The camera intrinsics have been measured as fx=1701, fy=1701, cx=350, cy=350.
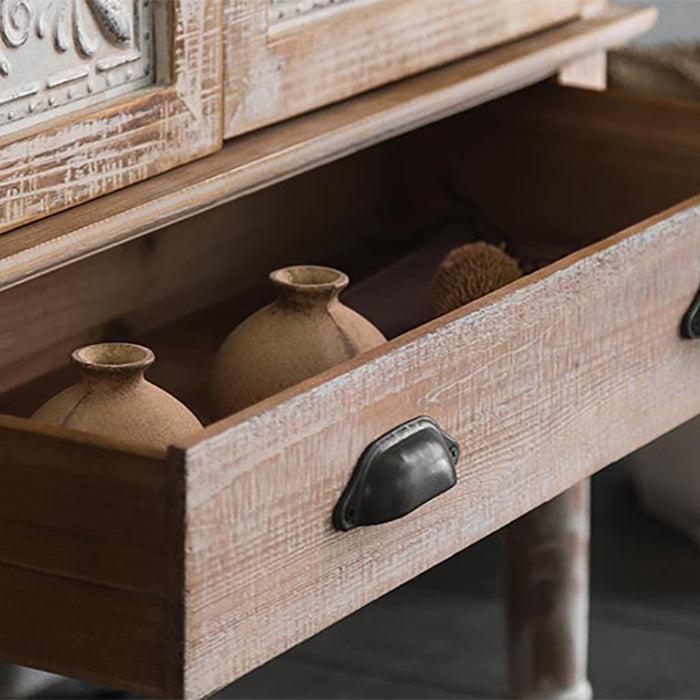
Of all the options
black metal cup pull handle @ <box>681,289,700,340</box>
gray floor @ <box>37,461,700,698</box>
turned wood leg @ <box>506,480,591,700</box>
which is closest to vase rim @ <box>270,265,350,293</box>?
black metal cup pull handle @ <box>681,289,700,340</box>

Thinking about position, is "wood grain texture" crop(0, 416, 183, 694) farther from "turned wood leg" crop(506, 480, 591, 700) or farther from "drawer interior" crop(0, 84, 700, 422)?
"turned wood leg" crop(506, 480, 591, 700)

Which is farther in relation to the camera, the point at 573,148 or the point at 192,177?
the point at 573,148

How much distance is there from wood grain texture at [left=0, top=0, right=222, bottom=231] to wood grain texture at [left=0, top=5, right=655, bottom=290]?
10 mm

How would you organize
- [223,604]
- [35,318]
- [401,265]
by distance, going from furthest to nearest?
[401,265]
[35,318]
[223,604]

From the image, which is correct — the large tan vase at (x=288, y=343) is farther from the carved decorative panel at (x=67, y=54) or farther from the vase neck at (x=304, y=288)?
the carved decorative panel at (x=67, y=54)

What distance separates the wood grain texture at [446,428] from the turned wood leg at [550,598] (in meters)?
0.36

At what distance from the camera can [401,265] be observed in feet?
4.33

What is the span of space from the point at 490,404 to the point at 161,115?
243 millimetres

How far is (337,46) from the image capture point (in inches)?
43.1

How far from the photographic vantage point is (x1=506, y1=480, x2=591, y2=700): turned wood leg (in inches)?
58.0

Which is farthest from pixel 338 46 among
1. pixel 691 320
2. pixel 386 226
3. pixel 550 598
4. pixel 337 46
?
pixel 550 598

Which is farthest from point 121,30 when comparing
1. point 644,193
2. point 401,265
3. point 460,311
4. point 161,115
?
point 644,193

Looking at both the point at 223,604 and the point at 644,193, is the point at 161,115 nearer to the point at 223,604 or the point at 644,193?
the point at 223,604

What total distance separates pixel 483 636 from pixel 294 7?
0.87m
